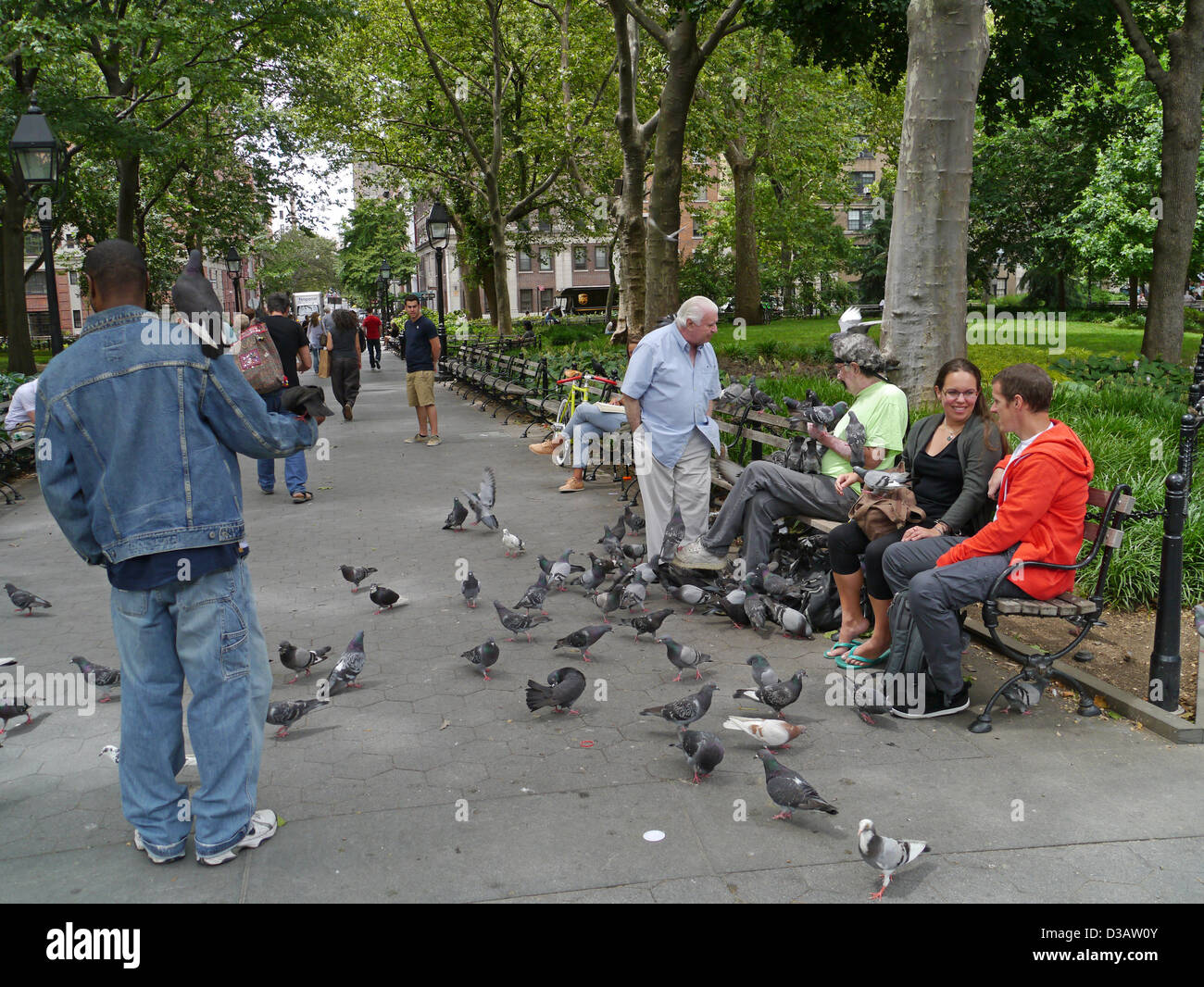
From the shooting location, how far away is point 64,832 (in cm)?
406

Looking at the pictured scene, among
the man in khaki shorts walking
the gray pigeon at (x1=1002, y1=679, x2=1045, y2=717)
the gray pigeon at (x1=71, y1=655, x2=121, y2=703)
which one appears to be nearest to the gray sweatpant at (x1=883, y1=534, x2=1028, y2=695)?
the gray pigeon at (x1=1002, y1=679, x2=1045, y2=717)

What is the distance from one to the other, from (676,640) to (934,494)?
1.76m

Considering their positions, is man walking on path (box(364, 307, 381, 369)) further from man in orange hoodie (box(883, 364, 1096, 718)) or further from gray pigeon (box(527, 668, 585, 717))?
man in orange hoodie (box(883, 364, 1096, 718))

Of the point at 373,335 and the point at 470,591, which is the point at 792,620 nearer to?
the point at 470,591

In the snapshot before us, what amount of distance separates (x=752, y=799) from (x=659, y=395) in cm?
368

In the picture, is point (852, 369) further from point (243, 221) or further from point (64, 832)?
point (243, 221)

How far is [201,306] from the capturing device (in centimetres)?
347

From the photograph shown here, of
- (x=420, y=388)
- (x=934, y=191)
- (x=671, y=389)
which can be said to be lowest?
(x=420, y=388)

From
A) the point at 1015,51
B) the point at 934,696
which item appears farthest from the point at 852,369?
the point at 1015,51

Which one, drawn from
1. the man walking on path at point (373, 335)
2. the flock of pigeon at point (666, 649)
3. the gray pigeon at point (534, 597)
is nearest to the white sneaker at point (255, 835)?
the flock of pigeon at point (666, 649)

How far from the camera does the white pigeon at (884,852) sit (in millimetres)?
3445

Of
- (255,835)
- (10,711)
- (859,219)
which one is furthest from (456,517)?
(859,219)

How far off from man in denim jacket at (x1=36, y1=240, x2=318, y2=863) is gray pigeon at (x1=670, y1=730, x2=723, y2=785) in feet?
5.88

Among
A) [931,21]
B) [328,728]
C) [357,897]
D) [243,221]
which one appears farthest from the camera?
[243,221]
